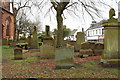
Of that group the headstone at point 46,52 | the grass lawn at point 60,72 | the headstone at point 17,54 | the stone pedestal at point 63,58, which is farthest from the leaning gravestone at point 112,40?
the headstone at point 17,54

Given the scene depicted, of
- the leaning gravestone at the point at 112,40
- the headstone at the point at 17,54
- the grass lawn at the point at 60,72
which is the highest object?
the leaning gravestone at the point at 112,40

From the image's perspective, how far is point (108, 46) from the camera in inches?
257

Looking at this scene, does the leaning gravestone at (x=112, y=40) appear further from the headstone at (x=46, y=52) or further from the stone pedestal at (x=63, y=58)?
the headstone at (x=46, y=52)

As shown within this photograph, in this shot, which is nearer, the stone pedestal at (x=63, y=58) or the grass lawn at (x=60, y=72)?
the grass lawn at (x=60, y=72)

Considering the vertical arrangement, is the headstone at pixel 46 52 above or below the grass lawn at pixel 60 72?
above

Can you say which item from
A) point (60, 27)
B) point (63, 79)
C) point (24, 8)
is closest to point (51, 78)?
point (63, 79)

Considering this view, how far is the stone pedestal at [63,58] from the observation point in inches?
250

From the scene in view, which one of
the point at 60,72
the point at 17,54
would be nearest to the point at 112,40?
the point at 60,72

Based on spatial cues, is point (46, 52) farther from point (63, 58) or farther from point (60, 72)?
point (60, 72)

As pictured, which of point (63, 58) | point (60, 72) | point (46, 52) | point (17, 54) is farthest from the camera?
point (46, 52)

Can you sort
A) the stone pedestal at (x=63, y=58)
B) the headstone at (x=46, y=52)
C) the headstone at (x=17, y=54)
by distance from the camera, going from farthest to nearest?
the headstone at (x=46, y=52) < the headstone at (x=17, y=54) < the stone pedestal at (x=63, y=58)

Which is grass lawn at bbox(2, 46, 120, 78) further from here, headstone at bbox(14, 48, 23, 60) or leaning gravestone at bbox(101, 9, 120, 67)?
headstone at bbox(14, 48, 23, 60)

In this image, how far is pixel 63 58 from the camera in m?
6.46

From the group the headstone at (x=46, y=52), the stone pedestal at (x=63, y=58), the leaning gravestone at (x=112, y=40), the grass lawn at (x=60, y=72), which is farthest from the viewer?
the headstone at (x=46, y=52)
